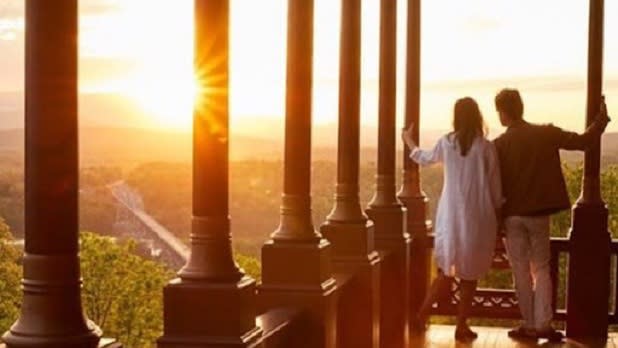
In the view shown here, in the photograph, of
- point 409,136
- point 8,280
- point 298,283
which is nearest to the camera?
point 298,283

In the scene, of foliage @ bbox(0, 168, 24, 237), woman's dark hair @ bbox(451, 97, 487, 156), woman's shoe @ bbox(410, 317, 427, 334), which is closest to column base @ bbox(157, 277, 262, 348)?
foliage @ bbox(0, 168, 24, 237)

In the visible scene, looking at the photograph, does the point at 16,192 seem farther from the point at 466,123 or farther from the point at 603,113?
the point at 603,113

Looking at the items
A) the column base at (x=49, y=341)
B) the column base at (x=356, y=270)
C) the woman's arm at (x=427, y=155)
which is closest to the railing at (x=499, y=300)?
the woman's arm at (x=427, y=155)

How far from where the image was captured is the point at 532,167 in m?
7.96

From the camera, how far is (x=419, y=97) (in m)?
9.68

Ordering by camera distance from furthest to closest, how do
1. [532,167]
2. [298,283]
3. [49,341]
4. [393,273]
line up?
1. [393,273]
2. [532,167]
3. [298,283]
4. [49,341]

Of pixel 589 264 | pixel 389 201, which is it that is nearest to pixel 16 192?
pixel 389 201

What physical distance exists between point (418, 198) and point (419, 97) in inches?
32.1

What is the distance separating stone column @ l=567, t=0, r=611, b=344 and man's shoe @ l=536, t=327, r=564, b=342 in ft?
1.83

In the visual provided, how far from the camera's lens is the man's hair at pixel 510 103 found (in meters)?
7.81

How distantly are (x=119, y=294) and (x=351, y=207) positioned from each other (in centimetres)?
3419

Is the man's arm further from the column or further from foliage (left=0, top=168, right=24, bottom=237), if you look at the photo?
the column

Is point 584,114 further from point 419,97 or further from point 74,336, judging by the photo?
point 74,336

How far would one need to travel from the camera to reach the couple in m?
7.93
